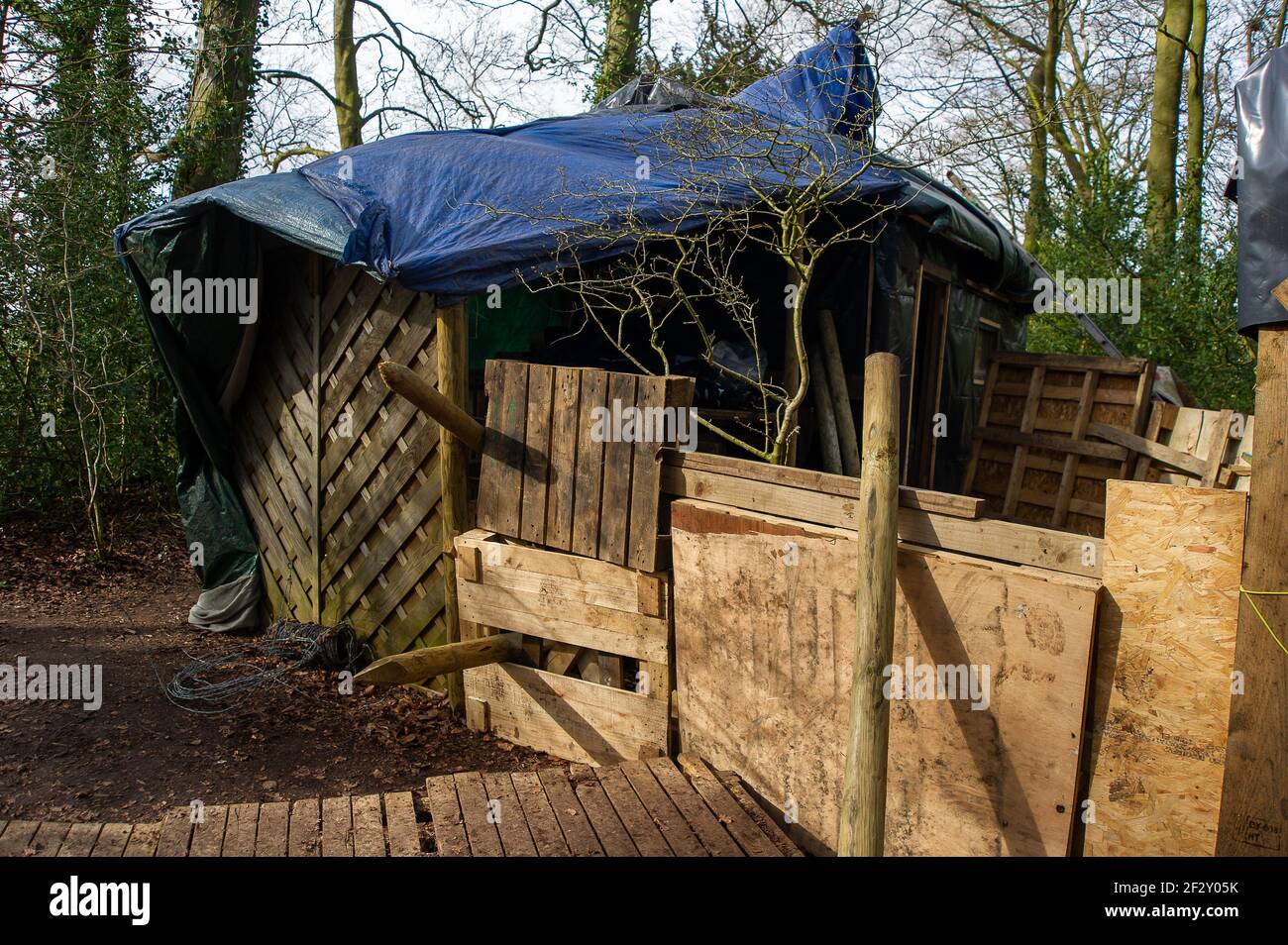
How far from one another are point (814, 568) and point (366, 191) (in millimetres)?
3655

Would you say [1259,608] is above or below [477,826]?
above

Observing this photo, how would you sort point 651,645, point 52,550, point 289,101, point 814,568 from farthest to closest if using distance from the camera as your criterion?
point 289,101 < point 52,550 < point 651,645 < point 814,568

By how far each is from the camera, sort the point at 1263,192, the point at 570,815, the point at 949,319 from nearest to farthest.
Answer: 1. the point at 1263,192
2. the point at 570,815
3. the point at 949,319

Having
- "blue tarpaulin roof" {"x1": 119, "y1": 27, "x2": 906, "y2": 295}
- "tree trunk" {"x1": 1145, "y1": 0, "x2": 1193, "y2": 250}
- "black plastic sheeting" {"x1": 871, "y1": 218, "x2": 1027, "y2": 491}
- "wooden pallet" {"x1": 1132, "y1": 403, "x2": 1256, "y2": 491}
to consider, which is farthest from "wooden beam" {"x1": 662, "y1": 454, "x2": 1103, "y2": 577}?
"tree trunk" {"x1": 1145, "y1": 0, "x2": 1193, "y2": 250}

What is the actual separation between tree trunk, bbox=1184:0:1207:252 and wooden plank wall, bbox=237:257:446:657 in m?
10.8

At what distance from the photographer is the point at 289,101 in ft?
49.4

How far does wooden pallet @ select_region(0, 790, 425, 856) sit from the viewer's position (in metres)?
3.38

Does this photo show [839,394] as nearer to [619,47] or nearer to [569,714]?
[569,714]

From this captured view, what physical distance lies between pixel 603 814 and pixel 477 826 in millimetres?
475

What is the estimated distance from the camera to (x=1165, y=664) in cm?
282

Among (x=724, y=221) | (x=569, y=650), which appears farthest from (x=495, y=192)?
(x=569, y=650)

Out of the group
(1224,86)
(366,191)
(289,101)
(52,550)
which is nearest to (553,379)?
(366,191)

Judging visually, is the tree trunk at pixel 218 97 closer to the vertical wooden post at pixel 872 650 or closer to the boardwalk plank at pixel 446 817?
the boardwalk plank at pixel 446 817
